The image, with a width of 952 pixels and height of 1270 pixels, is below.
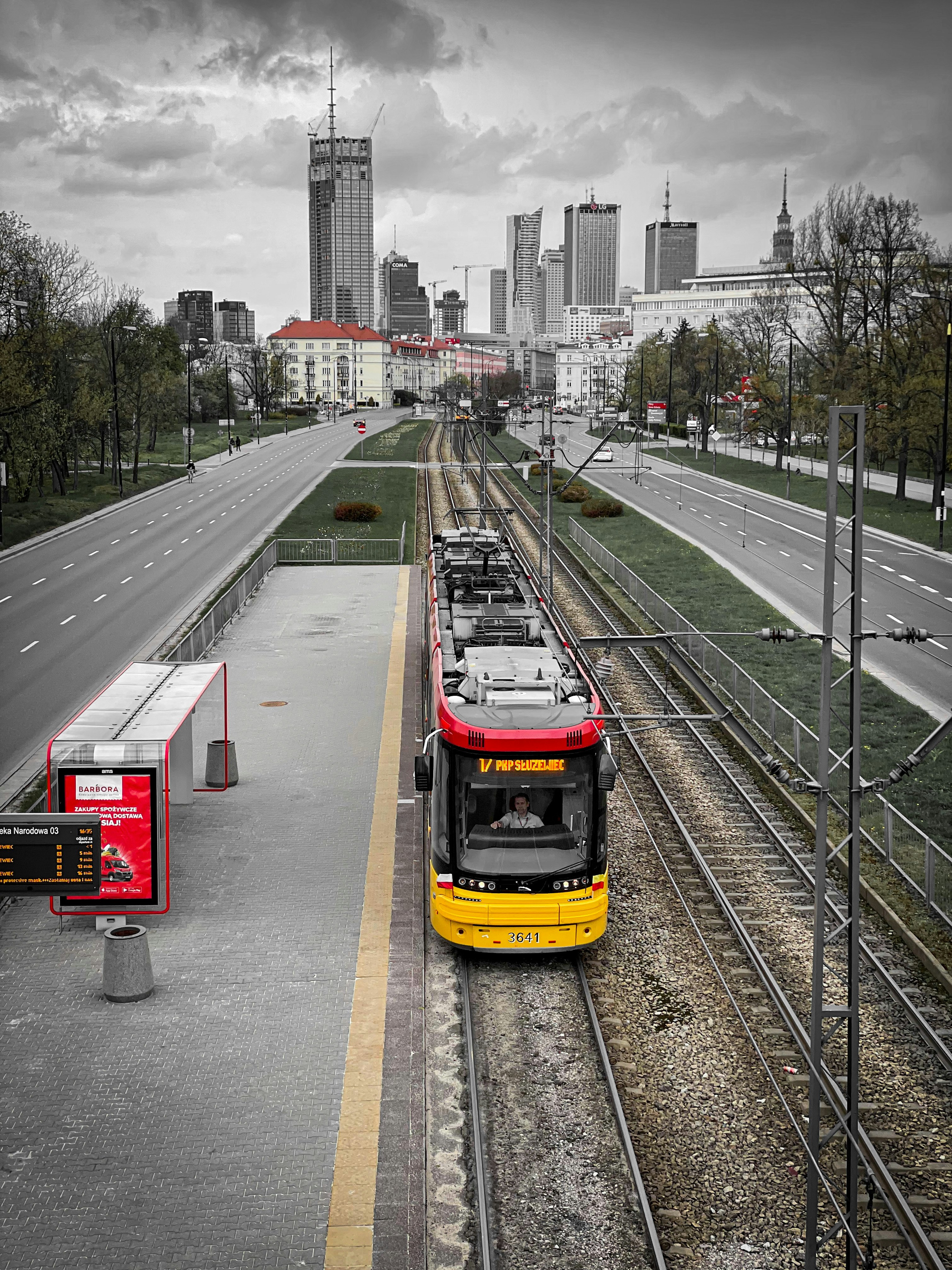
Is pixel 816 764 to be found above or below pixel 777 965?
above

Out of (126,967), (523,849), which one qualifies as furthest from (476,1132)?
(126,967)

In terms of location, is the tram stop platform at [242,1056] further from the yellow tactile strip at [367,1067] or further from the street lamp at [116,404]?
the street lamp at [116,404]

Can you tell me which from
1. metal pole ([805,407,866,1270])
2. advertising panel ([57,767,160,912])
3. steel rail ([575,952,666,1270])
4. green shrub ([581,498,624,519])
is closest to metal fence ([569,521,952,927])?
metal pole ([805,407,866,1270])

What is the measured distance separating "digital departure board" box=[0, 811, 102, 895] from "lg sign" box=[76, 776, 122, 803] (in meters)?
3.64

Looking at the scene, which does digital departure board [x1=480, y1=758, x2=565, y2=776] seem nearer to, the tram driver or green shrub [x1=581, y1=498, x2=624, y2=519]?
the tram driver

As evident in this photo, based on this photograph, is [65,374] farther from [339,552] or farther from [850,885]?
[850,885]

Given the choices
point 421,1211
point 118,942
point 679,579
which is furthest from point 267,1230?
point 679,579

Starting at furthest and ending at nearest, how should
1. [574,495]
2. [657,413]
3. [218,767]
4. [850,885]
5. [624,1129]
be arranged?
[657,413] → [574,495] → [218,767] → [624,1129] → [850,885]

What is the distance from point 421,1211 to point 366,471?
7545cm

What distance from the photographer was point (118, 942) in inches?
521

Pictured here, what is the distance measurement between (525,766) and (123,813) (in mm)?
4837

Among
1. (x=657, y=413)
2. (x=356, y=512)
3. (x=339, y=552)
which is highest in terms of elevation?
(x=657, y=413)

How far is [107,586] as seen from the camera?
42.6m

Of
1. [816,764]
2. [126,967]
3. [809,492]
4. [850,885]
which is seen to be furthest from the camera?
[809,492]
